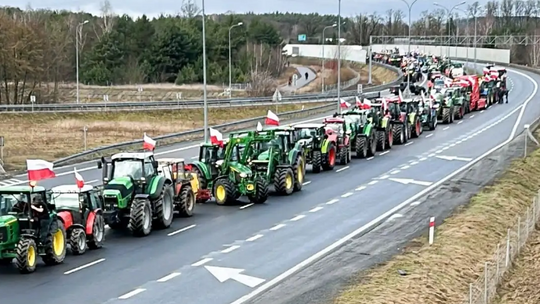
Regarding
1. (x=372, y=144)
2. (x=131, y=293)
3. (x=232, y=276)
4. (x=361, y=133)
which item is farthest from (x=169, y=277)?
(x=372, y=144)

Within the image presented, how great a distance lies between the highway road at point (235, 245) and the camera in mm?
19125

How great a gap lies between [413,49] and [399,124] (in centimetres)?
12165

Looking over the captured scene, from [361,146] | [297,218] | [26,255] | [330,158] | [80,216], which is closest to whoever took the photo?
[26,255]

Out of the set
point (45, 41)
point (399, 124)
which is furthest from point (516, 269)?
point (45, 41)

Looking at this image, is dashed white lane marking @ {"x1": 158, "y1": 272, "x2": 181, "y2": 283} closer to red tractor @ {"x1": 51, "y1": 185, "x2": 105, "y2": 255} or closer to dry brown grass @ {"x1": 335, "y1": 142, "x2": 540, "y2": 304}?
red tractor @ {"x1": 51, "y1": 185, "x2": 105, "y2": 255}

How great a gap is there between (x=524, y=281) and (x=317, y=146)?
18410 mm

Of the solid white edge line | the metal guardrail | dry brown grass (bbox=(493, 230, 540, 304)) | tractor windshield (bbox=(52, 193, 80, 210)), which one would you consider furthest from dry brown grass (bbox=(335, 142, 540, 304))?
the metal guardrail

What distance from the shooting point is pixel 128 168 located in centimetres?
2522

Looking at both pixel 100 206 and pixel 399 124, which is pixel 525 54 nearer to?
pixel 399 124

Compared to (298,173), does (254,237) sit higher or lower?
lower

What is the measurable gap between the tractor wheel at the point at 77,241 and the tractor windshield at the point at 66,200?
2.22 ft

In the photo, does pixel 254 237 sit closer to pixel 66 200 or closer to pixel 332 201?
pixel 66 200

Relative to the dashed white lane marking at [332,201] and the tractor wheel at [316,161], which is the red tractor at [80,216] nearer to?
the dashed white lane marking at [332,201]

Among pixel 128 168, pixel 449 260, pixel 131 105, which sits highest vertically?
pixel 128 168
